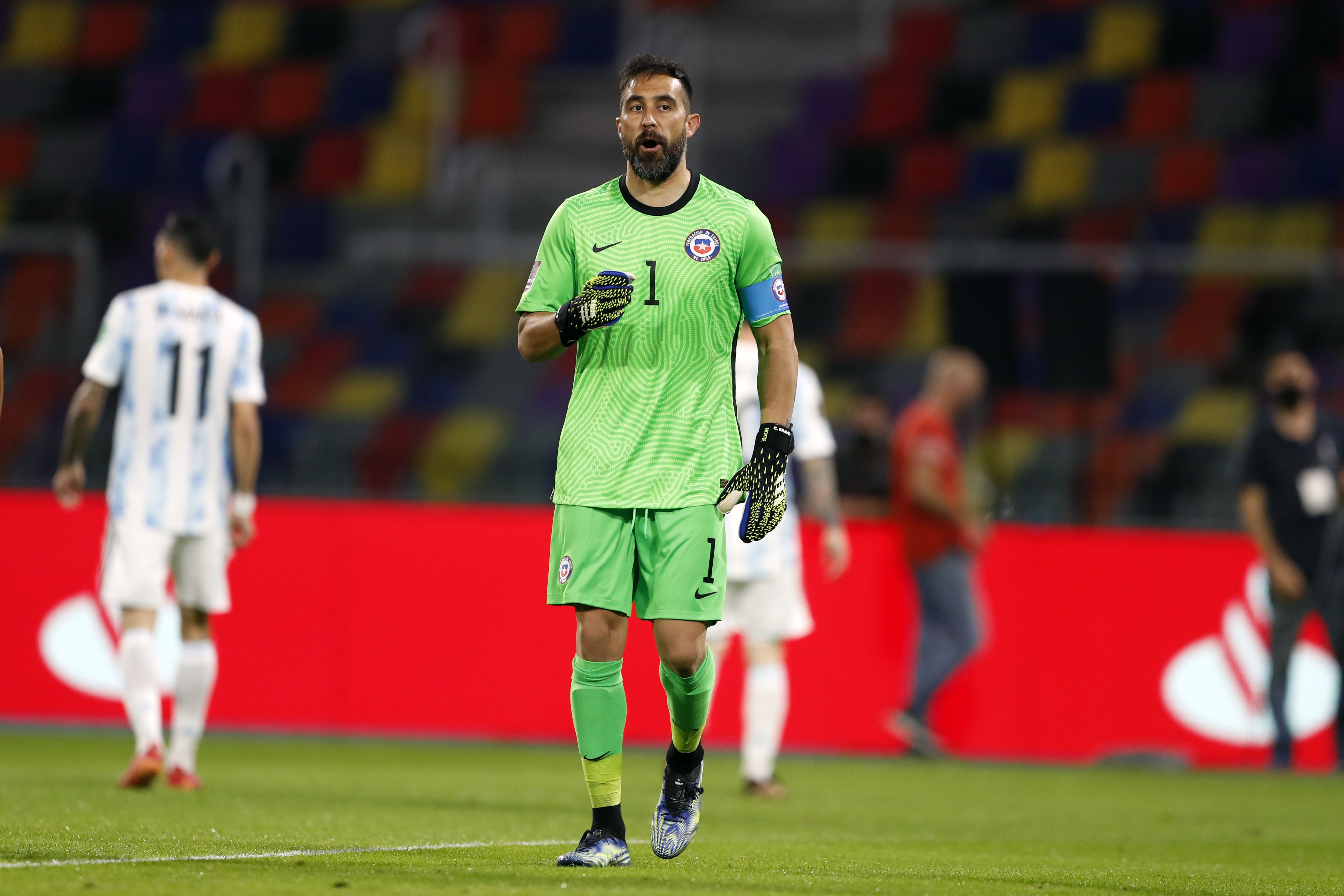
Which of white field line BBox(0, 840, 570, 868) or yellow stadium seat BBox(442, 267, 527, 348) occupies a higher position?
yellow stadium seat BBox(442, 267, 527, 348)

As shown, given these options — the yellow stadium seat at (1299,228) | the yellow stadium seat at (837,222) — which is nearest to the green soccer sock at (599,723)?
the yellow stadium seat at (1299,228)

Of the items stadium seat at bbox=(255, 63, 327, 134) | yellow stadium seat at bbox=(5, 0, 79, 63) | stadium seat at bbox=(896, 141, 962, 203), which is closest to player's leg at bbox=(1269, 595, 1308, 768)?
stadium seat at bbox=(896, 141, 962, 203)

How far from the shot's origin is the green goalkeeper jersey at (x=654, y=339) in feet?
17.0

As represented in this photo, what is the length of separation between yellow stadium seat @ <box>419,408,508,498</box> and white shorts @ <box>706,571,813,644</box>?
5194mm

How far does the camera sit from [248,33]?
20.5 meters

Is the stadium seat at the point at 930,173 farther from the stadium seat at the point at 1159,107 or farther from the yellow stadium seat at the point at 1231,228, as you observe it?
the yellow stadium seat at the point at 1231,228

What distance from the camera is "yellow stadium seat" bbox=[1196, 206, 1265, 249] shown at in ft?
52.2

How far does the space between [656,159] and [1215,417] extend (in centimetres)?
1006

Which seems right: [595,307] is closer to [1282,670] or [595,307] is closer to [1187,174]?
[1282,670]

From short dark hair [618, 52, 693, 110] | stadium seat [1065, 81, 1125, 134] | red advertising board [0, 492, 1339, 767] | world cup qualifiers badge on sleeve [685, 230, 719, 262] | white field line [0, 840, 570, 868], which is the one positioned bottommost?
red advertising board [0, 492, 1339, 767]

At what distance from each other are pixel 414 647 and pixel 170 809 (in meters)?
4.86

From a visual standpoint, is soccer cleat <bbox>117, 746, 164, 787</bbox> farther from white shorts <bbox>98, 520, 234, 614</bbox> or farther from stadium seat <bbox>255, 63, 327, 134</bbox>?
stadium seat <bbox>255, 63, 327, 134</bbox>

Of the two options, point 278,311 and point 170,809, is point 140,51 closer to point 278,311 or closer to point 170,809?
point 278,311

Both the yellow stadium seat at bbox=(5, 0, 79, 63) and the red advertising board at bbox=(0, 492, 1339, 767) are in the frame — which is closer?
the red advertising board at bbox=(0, 492, 1339, 767)
